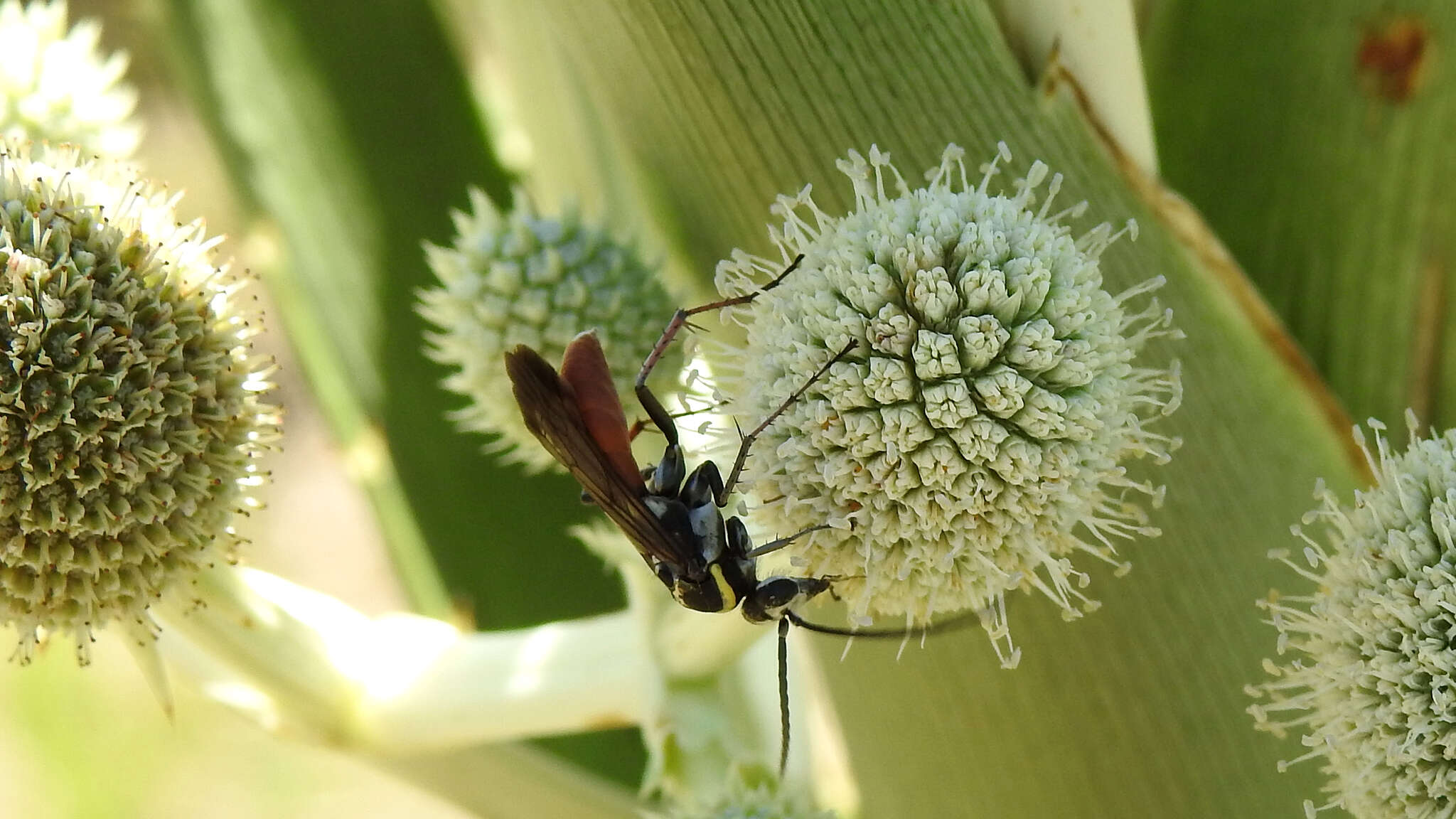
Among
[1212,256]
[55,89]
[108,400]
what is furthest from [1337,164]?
[55,89]

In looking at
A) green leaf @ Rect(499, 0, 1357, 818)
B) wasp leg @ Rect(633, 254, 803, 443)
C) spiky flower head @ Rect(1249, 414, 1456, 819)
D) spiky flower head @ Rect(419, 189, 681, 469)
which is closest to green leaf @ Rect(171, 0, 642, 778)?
spiky flower head @ Rect(419, 189, 681, 469)

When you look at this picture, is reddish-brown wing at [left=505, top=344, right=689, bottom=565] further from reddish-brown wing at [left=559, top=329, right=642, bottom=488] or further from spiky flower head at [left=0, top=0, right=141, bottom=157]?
spiky flower head at [left=0, top=0, right=141, bottom=157]

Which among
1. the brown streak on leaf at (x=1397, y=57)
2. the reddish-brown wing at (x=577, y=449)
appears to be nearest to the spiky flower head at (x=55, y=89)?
the reddish-brown wing at (x=577, y=449)

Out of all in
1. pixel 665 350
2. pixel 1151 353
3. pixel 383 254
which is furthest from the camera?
pixel 383 254

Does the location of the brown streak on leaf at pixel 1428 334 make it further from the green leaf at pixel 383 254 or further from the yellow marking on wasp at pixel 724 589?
the green leaf at pixel 383 254

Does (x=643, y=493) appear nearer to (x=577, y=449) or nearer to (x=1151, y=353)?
(x=577, y=449)

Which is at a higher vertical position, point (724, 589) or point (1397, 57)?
point (1397, 57)
